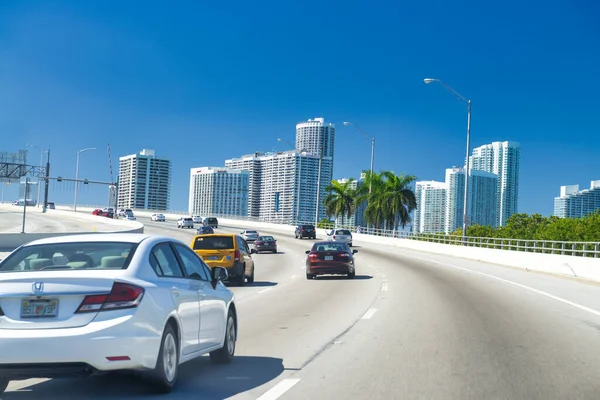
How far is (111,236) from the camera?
8133mm

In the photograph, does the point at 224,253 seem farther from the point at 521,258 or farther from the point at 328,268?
the point at 521,258

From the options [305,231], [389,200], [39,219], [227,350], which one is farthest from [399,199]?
[227,350]

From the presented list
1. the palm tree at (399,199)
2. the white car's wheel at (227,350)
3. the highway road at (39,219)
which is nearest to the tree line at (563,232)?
the palm tree at (399,199)

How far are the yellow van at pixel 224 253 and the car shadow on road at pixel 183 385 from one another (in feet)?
48.4

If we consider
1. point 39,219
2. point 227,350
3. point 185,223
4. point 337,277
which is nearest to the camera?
point 227,350

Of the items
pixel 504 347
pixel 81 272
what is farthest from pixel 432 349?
pixel 81 272

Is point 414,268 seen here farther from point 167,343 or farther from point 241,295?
point 167,343

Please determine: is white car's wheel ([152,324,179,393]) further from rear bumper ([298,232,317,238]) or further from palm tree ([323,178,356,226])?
palm tree ([323,178,356,226])

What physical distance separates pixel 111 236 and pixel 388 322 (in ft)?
24.4

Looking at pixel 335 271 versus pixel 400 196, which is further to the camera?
pixel 400 196

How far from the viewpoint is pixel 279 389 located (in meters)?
7.83

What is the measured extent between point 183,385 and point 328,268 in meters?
19.9

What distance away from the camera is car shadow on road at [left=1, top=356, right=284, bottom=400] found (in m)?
7.52

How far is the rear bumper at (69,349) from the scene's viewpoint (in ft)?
21.7
